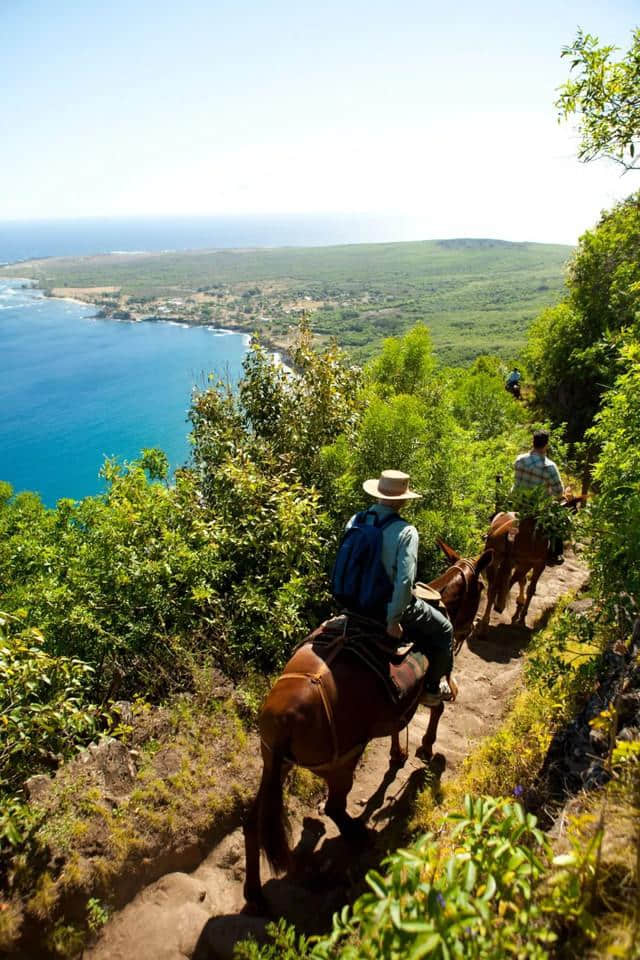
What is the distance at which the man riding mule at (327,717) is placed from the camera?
4.17 meters

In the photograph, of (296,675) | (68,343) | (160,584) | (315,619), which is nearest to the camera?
A: (296,675)

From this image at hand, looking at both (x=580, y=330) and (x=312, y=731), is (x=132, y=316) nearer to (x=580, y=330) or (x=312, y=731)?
(x=580, y=330)

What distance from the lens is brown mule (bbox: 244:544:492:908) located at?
4160mm

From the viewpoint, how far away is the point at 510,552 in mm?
8508

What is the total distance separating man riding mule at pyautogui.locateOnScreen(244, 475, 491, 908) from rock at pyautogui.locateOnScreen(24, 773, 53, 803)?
175 cm

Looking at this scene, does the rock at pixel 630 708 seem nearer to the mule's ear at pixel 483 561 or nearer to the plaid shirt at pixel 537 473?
the mule's ear at pixel 483 561

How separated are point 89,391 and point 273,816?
336 ft

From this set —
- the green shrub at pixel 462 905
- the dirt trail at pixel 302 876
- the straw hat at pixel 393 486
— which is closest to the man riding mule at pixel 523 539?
the dirt trail at pixel 302 876

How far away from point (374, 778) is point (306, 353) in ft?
26.3

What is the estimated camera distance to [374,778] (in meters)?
5.93

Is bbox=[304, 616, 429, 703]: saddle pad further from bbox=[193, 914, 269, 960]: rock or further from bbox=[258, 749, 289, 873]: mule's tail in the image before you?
bbox=[193, 914, 269, 960]: rock

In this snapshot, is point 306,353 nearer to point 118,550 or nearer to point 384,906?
point 118,550

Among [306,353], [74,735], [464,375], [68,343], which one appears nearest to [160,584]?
[74,735]

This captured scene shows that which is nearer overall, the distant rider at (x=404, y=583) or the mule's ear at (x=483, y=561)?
the distant rider at (x=404, y=583)
